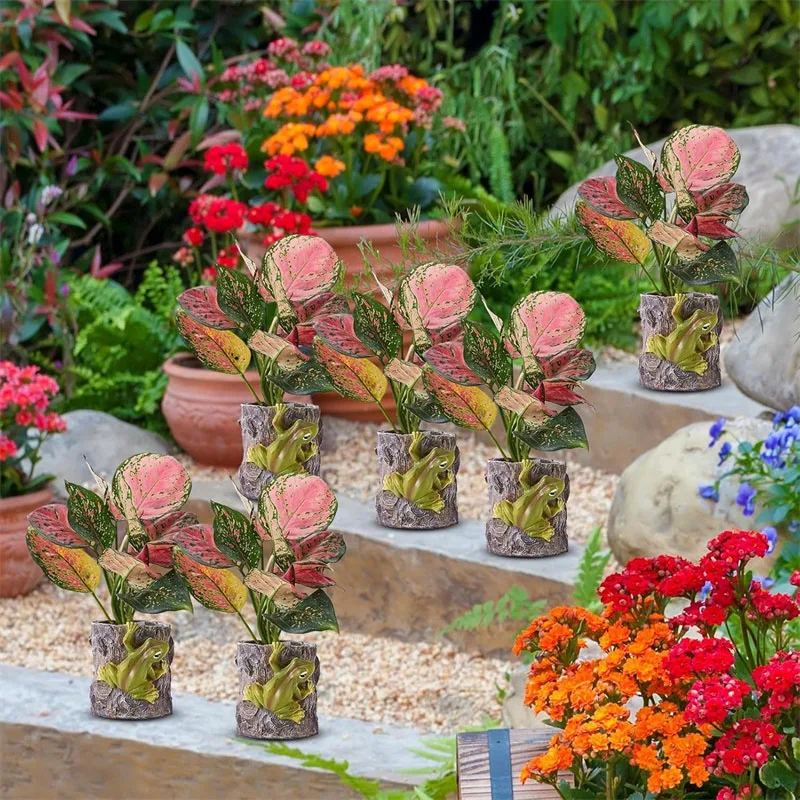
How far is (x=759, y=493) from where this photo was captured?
325 cm

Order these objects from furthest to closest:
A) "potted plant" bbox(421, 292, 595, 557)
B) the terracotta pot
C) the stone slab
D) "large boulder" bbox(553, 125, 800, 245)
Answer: "large boulder" bbox(553, 125, 800, 245), the terracotta pot, the stone slab, "potted plant" bbox(421, 292, 595, 557)

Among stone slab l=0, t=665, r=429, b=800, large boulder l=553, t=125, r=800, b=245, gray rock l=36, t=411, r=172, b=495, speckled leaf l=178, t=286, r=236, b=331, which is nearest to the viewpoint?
speckled leaf l=178, t=286, r=236, b=331

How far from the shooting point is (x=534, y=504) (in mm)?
1602

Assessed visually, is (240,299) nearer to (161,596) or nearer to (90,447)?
(161,596)

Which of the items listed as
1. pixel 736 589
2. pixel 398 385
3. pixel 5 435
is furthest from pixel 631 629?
pixel 5 435

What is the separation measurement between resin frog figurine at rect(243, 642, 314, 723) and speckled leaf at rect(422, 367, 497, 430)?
0.39 meters

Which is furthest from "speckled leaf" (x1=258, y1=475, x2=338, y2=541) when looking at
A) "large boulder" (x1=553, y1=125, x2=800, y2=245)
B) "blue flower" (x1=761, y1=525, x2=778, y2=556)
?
"large boulder" (x1=553, y1=125, x2=800, y2=245)

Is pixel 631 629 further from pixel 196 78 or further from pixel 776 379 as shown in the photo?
pixel 196 78

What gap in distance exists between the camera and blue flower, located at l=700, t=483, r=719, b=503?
11.1 feet

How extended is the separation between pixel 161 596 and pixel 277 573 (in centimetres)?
17

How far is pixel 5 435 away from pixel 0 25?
1839 mm

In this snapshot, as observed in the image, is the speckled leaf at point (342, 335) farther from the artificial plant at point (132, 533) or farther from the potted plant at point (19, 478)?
the potted plant at point (19, 478)

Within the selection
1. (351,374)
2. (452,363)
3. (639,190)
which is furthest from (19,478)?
(639,190)

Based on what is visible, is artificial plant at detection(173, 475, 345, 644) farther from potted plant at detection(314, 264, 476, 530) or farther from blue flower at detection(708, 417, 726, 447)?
blue flower at detection(708, 417, 726, 447)
